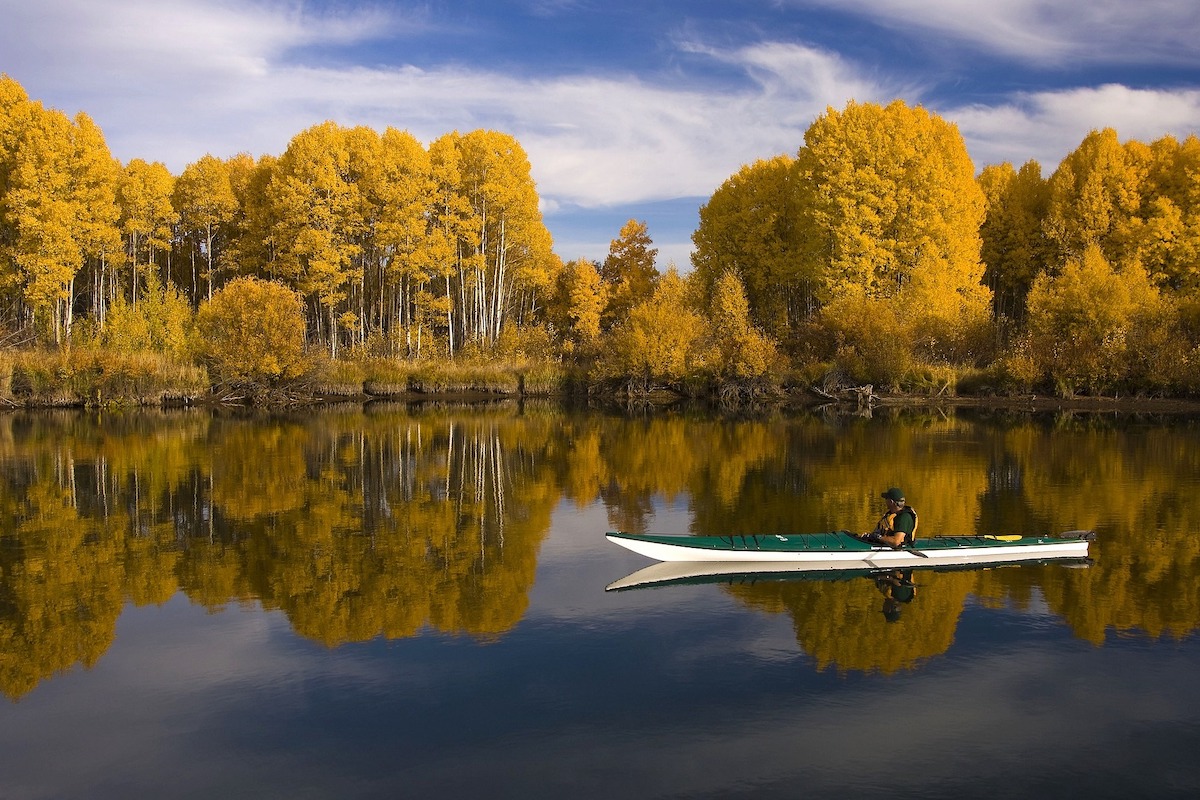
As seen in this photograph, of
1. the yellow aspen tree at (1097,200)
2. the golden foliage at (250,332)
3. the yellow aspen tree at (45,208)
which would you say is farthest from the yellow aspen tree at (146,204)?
the yellow aspen tree at (1097,200)

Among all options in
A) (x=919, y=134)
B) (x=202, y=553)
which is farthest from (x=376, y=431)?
(x=919, y=134)

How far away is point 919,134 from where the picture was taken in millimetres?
50469

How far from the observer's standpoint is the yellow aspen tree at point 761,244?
57.8m

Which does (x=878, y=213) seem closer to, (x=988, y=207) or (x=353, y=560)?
(x=988, y=207)

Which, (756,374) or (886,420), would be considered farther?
(756,374)

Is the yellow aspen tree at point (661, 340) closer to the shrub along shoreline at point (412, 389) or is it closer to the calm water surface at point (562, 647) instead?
the shrub along shoreline at point (412, 389)

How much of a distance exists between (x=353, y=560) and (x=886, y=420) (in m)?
29.3

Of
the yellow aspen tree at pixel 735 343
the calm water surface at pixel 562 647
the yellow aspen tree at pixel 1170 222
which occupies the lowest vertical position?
the calm water surface at pixel 562 647

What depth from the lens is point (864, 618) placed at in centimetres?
1272

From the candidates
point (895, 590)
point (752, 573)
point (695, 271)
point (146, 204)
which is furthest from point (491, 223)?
point (895, 590)

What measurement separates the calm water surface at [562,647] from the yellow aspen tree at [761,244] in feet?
116

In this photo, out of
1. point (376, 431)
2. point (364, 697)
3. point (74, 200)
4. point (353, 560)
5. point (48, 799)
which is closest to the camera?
point (48, 799)

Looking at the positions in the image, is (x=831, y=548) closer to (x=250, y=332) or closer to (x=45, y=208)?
(x=250, y=332)

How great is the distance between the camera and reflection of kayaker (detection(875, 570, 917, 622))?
13.1 metres
